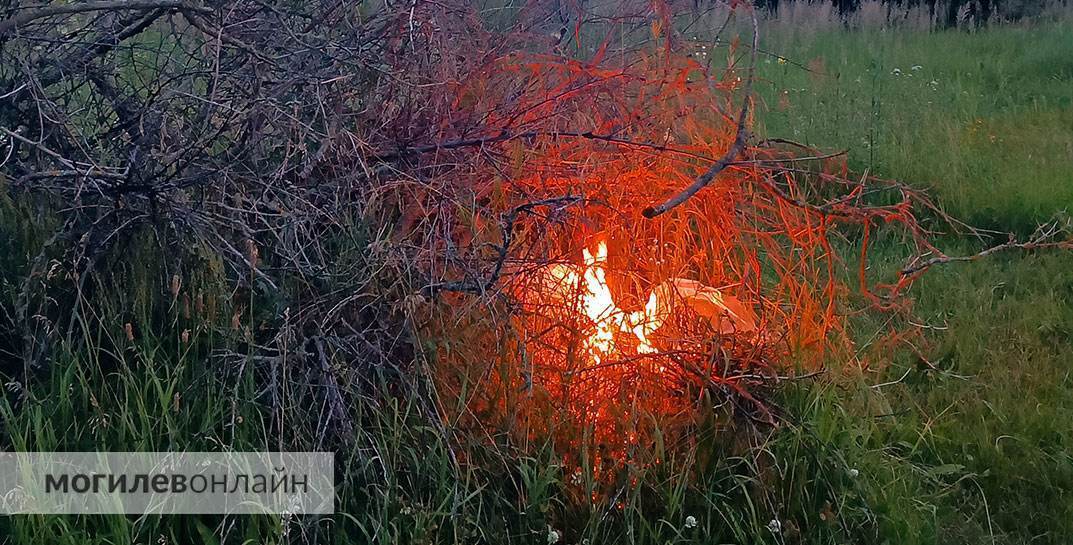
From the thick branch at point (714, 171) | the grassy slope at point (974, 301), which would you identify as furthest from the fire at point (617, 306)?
the grassy slope at point (974, 301)

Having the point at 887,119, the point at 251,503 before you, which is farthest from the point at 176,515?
the point at 887,119

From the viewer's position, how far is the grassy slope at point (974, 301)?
2.96m

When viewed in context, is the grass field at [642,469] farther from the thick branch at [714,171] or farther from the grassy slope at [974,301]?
the thick branch at [714,171]

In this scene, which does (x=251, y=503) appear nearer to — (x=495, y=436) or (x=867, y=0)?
(x=495, y=436)

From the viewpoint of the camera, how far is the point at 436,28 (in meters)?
3.10

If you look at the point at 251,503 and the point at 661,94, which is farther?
the point at 661,94

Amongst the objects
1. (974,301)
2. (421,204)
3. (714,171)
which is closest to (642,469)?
(714,171)

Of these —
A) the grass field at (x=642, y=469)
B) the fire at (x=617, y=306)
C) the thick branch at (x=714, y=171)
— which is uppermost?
the thick branch at (x=714, y=171)

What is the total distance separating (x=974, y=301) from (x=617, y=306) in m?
2.15

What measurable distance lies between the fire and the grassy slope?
0.43m

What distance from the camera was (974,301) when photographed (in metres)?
4.32

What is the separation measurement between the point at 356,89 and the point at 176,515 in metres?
1.34

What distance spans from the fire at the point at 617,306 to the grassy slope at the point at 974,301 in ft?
1.41

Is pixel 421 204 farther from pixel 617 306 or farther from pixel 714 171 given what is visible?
pixel 714 171
